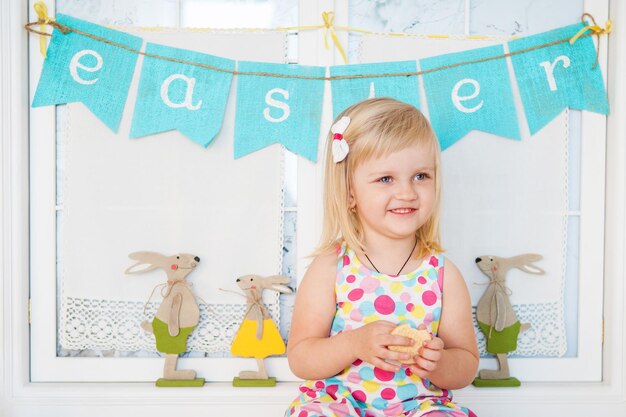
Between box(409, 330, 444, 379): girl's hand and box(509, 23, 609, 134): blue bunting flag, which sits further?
box(509, 23, 609, 134): blue bunting flag

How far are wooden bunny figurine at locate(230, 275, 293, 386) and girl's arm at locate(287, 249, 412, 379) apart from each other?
0.30 m

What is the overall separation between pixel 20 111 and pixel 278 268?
2.56 ft

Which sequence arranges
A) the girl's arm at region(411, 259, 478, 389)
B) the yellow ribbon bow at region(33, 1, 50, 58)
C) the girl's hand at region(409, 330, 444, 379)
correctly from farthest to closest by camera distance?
the yellow ribbon bow at region(33, 1, 50, 58) → the girl's arm at region(411, 259, 478, 389) → the girl's hand at region(409, 330, 444, 379)

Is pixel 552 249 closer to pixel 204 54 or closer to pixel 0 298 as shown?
pixel 204 54

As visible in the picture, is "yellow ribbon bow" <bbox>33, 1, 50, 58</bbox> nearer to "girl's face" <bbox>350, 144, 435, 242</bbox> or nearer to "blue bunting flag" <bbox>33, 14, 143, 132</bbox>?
"blue bunting flag" <bbox>33, 14, 143, 132</bbox>

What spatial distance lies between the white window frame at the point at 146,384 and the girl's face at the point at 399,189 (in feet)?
1.26

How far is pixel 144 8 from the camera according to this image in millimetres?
1525

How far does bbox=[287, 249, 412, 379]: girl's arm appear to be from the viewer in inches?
39.7

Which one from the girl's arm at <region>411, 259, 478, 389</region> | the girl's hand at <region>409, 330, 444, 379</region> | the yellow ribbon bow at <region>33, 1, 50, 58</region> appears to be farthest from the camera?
the yellow ribbon bow at <region>33, 1, 50, 58</region>

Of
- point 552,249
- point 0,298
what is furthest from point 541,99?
point 0,298

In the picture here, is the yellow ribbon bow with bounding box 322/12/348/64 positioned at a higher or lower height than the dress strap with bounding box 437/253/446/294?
higher

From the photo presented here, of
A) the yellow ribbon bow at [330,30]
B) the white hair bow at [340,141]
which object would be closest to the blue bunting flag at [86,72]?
the yellow ribbon bow at [330,30]

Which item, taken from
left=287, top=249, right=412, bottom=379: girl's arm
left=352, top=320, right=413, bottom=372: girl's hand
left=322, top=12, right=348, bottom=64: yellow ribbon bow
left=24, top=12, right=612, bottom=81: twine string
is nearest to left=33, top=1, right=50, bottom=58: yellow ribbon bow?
left=24, top=12, right=612, bottom=81: twine string

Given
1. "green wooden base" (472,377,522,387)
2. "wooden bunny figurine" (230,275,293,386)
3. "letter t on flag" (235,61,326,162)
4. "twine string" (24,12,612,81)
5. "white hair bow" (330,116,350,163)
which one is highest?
"twine string" (24,12,612,81)
